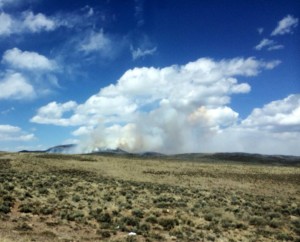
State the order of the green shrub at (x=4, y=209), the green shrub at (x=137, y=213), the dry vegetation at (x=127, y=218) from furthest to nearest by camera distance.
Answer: the green shrub at (x=137, y=213)
the green shrub at (x=4, y=209)
the dry vegetation at (x=127, y=218)

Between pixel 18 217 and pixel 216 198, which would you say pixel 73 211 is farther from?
pixel 216 198

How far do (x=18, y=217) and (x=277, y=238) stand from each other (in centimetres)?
1528

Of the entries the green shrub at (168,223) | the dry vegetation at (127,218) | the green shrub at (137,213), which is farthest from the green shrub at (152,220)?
the green shrub at (137,213)

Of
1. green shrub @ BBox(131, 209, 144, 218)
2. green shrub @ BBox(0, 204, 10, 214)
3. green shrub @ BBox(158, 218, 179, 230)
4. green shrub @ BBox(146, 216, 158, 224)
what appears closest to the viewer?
green shrub @ BBox(0, 204, 10, 214)

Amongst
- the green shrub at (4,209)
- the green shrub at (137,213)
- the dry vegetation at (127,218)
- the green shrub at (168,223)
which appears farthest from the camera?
the green shrub at (137,213)

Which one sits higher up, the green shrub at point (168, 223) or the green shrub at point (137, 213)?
the green shrub at point (137, 213)

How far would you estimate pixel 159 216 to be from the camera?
27188mm

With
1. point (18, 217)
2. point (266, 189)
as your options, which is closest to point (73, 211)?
point (18, 217)

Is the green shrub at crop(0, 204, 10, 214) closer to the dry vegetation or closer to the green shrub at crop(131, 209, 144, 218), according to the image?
the dry vegetation

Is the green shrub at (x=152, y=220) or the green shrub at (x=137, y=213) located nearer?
the green shrub at (x=152, y=220)

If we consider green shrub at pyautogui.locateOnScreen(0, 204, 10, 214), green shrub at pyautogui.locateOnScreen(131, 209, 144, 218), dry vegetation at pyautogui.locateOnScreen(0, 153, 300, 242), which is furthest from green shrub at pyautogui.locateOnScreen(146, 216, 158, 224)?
green shrub at pyautogui.locateOnScreen(0, 204, 10, 214)

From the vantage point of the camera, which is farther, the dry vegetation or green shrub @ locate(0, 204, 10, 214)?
green shrub @ locate(0, 204, 10, 214)

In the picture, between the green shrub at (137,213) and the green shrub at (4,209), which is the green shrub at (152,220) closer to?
the green shrub at (137,213)

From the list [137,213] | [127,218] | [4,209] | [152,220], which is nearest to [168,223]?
[152,220]
